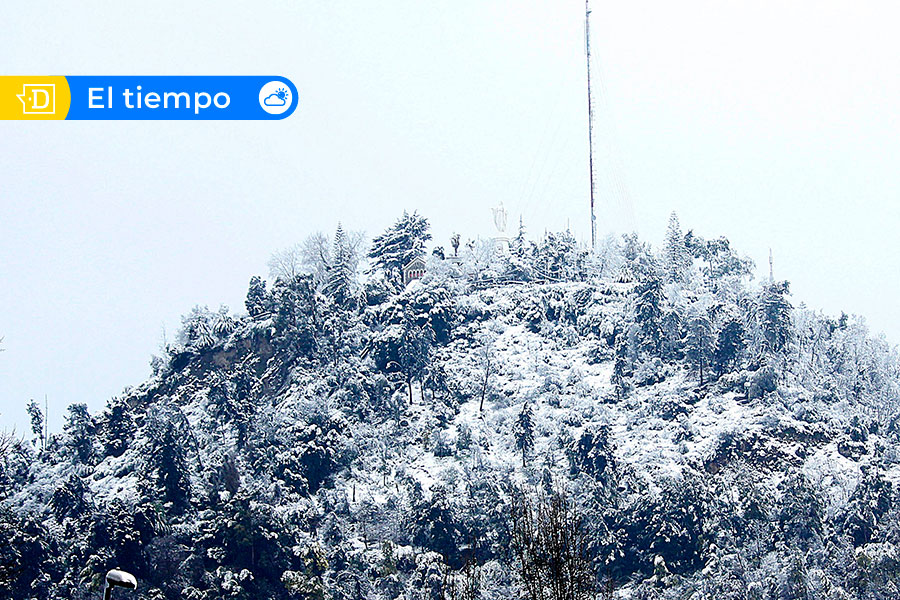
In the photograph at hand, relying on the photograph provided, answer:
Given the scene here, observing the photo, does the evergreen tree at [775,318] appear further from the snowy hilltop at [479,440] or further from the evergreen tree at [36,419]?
the evergreen tree at [36,419]

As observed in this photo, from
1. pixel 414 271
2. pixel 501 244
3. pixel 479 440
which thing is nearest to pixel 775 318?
pixel 479 440

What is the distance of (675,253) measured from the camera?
108625 mm

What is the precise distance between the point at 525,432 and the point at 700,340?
1541 cm

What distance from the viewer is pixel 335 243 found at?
106250 millimetres

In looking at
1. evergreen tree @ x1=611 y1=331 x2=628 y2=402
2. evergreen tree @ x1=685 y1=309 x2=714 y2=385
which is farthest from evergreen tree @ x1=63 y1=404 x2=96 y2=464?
evergreen tree @ x1=685 y1=309 x2=714 y2=385

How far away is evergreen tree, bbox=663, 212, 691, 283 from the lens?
105m

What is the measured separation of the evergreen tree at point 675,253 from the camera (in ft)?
345

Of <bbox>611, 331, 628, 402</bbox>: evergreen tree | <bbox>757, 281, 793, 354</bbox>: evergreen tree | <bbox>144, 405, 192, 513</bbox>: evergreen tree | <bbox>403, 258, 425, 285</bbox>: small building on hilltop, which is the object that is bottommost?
<bbox>144, 405, 192, 513</bbox>: evergreen tree

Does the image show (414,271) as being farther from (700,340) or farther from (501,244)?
(700,340)

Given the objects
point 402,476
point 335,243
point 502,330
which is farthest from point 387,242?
point 402,476

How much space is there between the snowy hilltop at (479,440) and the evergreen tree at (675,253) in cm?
30

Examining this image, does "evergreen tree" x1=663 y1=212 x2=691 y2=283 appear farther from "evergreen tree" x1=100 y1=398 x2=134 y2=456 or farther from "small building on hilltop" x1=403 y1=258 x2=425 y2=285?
"evergreen tree" x1=100 y1=398 x2=134 y2=456

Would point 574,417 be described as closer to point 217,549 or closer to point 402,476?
point 402,476

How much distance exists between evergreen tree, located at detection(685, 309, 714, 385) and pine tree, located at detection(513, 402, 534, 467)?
524 inches
